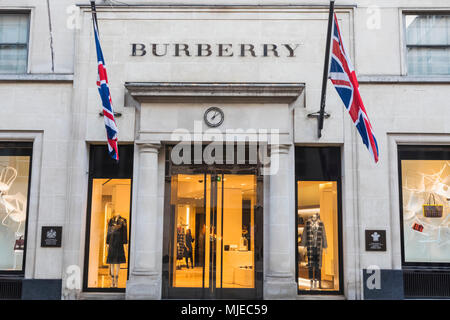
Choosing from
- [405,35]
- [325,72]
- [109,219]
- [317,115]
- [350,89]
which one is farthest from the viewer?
[405,35]

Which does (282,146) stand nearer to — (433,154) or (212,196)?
(212,196)

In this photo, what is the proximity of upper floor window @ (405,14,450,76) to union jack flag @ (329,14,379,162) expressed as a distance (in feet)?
11.2

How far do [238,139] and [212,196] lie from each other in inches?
70.7

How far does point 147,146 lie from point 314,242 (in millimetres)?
5235

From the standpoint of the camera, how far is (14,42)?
44.3 ft

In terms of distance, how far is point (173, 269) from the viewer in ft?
42.0

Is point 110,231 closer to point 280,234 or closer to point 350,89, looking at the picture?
point 280,234

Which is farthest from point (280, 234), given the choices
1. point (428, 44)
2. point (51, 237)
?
point (428, 44)

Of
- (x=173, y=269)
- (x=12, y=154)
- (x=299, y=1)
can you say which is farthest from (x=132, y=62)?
(x=173, y=269)

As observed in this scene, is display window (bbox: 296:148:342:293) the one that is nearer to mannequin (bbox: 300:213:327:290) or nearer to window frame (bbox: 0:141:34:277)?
mannequin (bbox: 300:213:327:290)

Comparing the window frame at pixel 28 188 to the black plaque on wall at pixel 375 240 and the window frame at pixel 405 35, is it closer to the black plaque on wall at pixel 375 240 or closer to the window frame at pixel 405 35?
the black plaque on wall at pixel 375 240

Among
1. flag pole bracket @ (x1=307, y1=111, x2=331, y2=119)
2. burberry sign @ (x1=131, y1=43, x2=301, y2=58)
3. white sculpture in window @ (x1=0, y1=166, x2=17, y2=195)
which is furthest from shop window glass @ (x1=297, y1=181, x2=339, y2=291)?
white sculpture in window @ (x1=0, y1=166, x2=17, y2=195)

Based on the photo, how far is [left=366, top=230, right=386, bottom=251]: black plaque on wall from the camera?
12219 millimetres

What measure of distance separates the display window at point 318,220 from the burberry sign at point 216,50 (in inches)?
112
